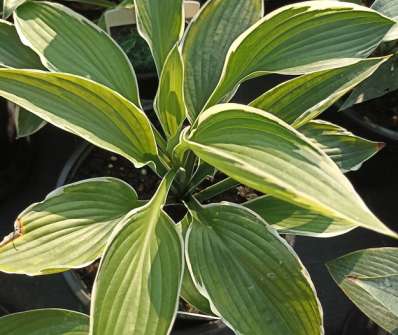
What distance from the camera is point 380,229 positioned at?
54cm

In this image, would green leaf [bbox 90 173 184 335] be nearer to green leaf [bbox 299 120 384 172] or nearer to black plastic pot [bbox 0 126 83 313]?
green leaf [bbox 299 120 384 172]

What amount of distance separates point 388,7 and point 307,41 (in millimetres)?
149

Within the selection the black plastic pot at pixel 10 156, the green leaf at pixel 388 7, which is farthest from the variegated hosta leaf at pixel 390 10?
the black plastic pot at pixel 10 156

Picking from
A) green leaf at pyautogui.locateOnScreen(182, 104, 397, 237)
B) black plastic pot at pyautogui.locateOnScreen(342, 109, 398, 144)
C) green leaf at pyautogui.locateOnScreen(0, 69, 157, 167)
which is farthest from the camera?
black plastic pot at pyautogui.locateOnScreen(342, 109, 398, 144)

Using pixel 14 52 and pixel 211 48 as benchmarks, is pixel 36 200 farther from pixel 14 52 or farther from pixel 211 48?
pixel 211 48

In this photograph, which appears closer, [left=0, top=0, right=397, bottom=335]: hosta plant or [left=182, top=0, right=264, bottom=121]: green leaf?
[left=0, top=0, right=397, bottom=335]: hosta plant

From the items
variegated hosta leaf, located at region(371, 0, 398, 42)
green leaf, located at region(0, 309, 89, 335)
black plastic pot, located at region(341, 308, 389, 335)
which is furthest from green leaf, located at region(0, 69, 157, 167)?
black plastic pot, located at region(341, 308, 389, 335)

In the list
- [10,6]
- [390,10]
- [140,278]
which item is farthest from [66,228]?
[390,10]

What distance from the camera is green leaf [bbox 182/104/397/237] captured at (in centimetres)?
57

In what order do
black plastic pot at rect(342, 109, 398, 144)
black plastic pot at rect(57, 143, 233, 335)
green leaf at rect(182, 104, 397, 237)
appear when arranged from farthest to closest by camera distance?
black plastic pot at rect(342, 109, 398, 144)
black plastic pot at rect(57, 143, 233, 335)
green leaf at rect(182, 104, 397, 237)

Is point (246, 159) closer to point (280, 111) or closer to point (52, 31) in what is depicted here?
point (280, 111)

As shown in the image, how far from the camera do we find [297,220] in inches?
33.8

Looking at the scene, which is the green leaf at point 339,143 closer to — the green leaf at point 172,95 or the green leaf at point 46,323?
the green leaf at point 172,95

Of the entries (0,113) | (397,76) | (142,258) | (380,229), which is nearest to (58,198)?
(142,258)
